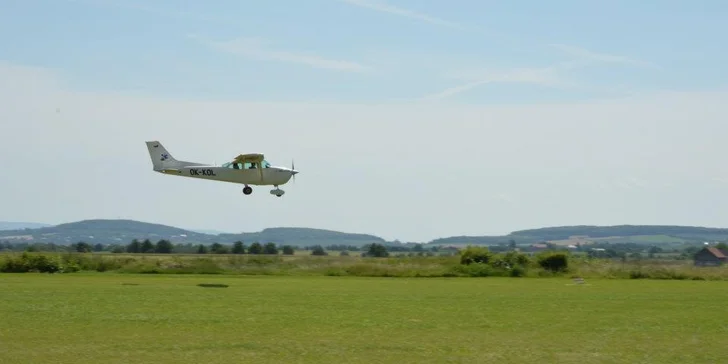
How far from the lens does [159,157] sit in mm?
46531

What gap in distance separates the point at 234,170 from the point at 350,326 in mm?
22429

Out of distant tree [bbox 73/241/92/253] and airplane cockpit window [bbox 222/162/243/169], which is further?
distant tree [bbox 73/241/92/253]

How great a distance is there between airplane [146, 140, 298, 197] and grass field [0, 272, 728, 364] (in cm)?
921

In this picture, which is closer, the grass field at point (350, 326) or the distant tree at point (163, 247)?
the grass field at point (350, 326)

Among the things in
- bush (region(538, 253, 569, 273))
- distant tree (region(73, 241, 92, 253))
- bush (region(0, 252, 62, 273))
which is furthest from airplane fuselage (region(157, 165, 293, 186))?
→ distant tree (region(73, 241, 92, 253))

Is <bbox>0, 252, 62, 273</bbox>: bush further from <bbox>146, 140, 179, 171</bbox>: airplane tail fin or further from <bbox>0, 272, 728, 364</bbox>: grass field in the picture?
<bbox>0, 272, 728, 364</bbox>: grass field

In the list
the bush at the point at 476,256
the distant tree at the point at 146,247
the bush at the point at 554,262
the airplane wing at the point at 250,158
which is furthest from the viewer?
the distant tree at the point at 146,247

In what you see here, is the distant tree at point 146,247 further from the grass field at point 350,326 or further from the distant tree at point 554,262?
the grass field at point 350,326

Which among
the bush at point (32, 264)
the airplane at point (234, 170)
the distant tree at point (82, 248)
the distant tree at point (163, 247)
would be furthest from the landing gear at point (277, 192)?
the distant tree at point (163, 247)

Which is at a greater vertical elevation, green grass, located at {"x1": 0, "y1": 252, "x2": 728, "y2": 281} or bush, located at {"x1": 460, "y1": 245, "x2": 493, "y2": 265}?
bush, located at {"x1": 460, "y1": 245, "x2": 493, "y2": 265}

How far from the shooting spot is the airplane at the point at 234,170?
145ft

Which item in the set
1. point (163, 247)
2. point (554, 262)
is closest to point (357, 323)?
point (554, 262)

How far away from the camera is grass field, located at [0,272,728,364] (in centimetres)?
1867

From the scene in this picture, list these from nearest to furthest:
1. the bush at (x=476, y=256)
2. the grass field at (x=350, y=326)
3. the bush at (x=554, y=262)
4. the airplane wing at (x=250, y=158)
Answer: the grass field at (x=350, y=326), the airplane wing at (x=250, y=158), the bush at (x=554, y=262), the bush at (x=476, y=256)
